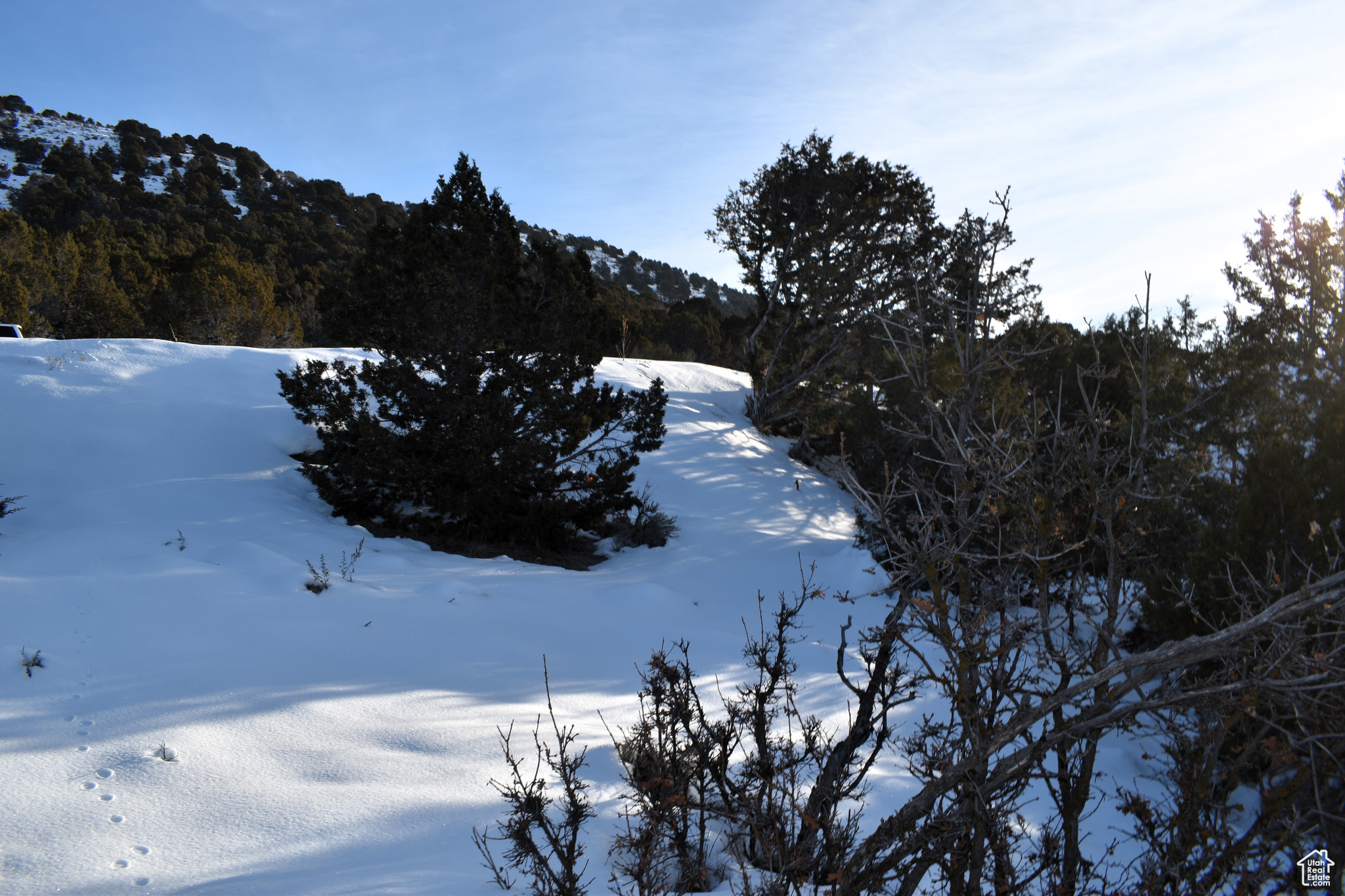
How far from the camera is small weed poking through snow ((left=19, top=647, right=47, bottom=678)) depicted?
348cm

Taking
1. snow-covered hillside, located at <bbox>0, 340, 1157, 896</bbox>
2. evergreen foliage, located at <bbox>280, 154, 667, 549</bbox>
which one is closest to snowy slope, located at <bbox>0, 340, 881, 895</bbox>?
snow-covered hillside, located at <bbox>0, 340, 1157, 896</bbox>

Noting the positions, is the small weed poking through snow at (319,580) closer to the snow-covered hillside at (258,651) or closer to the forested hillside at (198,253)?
the snow-covered hillside at (258,651)

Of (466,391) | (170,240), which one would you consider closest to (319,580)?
(466,391)

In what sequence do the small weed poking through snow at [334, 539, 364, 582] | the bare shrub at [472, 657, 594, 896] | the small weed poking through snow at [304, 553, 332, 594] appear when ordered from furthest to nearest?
1. the small weed poking through snow at [334, 539, 364, 582]
2. the small weed poking through snow at [304, 553, 332, 594]
3. the bare shrub at [472, 657, 594, 896]

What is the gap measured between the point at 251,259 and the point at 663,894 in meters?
29.7

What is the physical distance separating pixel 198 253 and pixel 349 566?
1775cm

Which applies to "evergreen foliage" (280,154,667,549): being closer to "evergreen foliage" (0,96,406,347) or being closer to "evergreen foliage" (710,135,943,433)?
"evergreen foliage" (0,96,406,347)

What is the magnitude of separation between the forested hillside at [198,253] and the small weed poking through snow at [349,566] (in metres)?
3.20

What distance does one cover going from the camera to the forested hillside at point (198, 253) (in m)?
16.8

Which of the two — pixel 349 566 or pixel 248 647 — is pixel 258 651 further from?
pixel 349 566

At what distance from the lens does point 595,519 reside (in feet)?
29.6

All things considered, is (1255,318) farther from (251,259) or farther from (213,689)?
(251,259)

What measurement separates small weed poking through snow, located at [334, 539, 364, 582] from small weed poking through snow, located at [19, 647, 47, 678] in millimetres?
1891

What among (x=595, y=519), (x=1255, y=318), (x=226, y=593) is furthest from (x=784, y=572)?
(x=1255, y=318)
